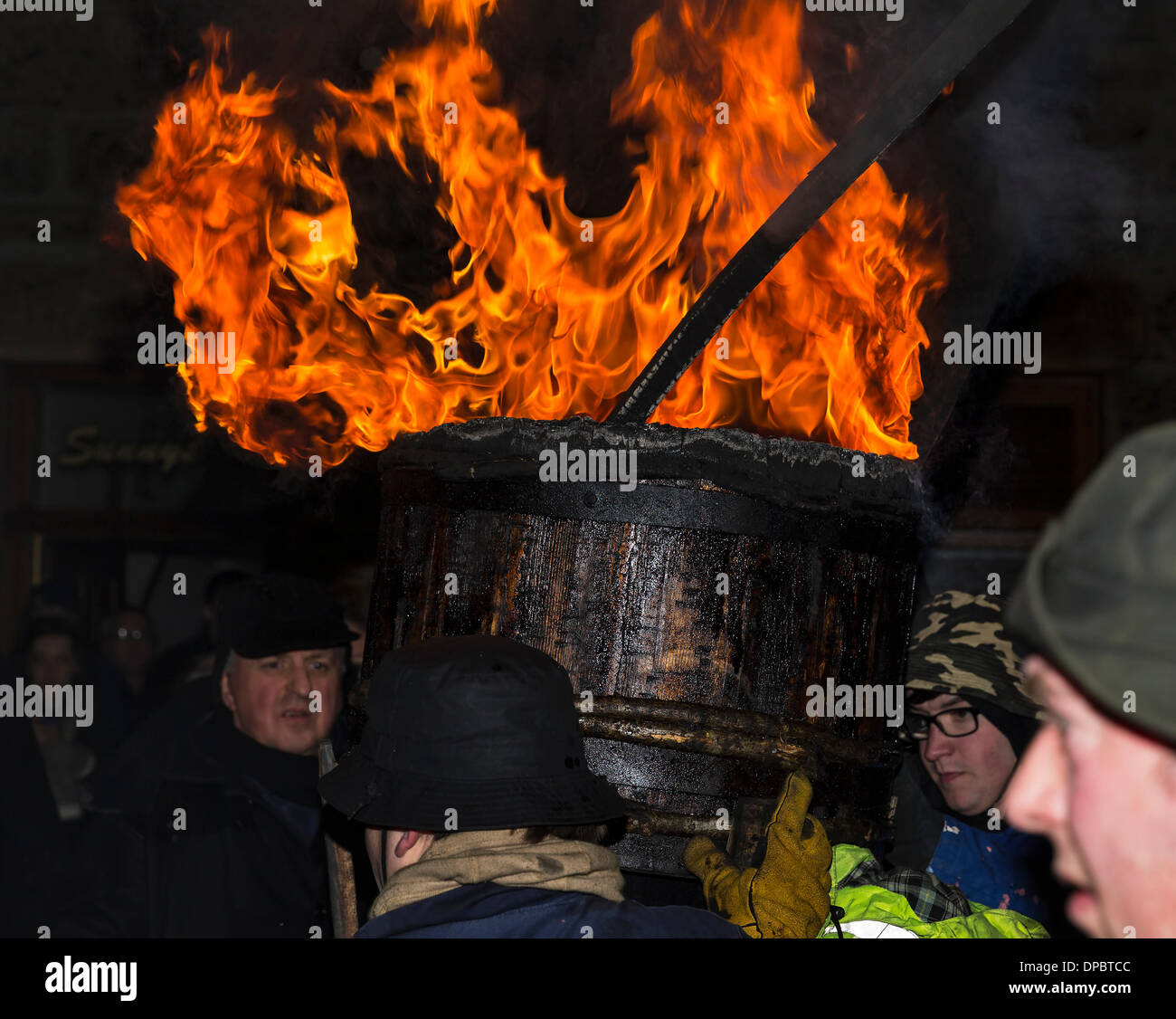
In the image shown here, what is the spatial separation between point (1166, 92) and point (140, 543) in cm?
536

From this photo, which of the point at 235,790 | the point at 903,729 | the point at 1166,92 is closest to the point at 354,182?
the point at 235,790

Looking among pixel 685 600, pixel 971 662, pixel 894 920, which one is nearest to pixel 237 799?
pixel 685 600

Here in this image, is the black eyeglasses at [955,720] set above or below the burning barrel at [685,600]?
below

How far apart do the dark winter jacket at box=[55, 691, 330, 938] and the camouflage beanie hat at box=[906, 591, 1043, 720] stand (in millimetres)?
1656

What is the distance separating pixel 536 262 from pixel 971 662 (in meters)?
1.53

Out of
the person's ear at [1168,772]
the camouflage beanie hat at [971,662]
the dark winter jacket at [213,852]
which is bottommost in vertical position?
the dark winter jacket at [213,852]

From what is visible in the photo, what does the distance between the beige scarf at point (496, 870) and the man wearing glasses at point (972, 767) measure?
1.59 metres

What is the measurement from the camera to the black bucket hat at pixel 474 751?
163 centimetres

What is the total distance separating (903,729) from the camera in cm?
311

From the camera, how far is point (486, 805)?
162 cm

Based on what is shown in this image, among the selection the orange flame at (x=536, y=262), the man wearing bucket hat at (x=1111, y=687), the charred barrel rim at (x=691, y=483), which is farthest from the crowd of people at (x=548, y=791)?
the orange flame at (x=536, y=262)

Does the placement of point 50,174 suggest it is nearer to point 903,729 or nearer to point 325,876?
point 325,876

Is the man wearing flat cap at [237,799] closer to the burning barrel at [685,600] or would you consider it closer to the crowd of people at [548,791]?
the crowd of people at [548,791]

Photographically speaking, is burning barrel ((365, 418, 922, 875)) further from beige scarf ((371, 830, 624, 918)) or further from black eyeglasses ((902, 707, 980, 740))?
black eyeglasses ((902, 707, 980, 740))
